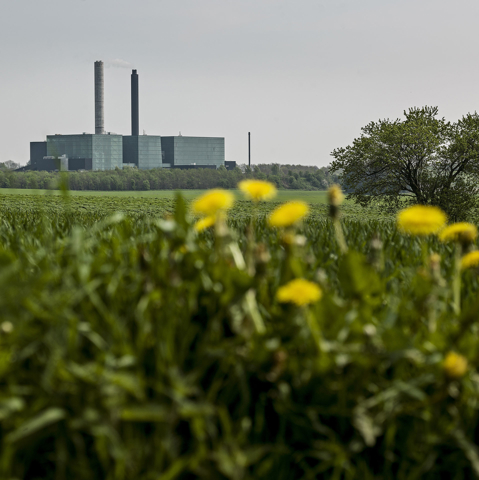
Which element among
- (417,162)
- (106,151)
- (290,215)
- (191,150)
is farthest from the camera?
(191,150)

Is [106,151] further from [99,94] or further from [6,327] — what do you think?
[6,327]

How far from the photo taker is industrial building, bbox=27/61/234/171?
143250 mm

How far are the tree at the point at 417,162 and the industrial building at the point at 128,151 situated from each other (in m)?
109

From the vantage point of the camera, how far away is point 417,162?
29.5 m

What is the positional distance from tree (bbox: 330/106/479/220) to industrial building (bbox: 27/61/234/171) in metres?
109

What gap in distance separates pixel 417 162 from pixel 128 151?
13013 cm

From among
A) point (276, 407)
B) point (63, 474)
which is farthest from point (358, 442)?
point (63, 474)

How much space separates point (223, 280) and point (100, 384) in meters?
0.41

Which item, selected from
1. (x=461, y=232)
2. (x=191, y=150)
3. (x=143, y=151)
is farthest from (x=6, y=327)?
(x=191, y=150)

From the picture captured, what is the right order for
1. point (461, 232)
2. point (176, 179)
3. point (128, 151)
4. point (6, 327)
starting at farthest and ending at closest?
1. point (128, 151)
2. point (176, 179)
3. point (461, 232)
4. point (6, 327)

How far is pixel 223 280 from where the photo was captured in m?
1.31

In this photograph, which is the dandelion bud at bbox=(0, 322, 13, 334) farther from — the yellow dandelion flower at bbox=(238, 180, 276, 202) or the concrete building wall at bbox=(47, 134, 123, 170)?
the concrete building wall at bbox=(47, 134, 123, 170)

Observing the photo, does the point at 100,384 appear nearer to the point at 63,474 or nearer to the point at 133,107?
the point at 63,474

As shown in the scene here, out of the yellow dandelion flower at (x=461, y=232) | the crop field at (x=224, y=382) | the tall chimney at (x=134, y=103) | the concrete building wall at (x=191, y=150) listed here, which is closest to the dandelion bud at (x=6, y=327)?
the crop field at (x=224, y=382)
